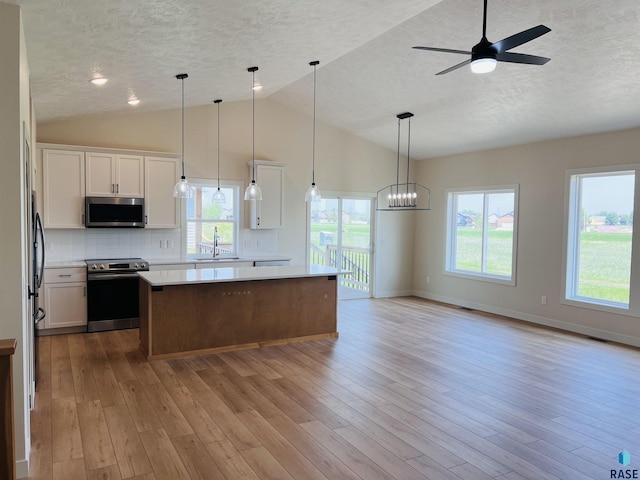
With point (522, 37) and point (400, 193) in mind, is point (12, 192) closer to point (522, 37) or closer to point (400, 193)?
point (522, 37)

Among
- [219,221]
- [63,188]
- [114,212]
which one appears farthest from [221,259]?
[63,188]

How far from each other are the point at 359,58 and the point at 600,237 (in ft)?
12.8

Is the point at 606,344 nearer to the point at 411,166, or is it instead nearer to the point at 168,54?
the point at 411,166

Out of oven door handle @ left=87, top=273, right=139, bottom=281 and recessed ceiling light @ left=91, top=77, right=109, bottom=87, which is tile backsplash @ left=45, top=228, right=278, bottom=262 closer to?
oven door handle @ left=87, top=273, right=139, bottom=281

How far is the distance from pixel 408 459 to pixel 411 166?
6804 mm

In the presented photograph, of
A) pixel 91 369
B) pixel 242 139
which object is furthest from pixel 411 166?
pixel 91 369

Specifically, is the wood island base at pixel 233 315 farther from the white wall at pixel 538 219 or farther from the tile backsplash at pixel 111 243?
the white wall at pixel 538 219

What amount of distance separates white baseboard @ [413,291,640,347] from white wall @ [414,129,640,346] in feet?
0.04

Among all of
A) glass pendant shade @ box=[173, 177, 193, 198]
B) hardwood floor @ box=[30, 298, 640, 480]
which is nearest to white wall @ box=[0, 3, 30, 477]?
hardwood floor @ box=[30, 298, 640, 480]

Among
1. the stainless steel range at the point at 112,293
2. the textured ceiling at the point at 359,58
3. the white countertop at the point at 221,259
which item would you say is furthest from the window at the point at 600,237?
the stainless steel range at the point at 112,293

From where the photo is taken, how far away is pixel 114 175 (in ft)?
20.0

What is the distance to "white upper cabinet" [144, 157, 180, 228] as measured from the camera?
20.7ft

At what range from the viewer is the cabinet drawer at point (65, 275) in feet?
18.3

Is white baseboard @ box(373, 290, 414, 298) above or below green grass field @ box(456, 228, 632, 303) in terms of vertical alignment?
below
